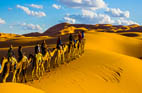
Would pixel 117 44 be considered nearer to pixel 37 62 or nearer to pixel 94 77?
Result: pixel 94 77

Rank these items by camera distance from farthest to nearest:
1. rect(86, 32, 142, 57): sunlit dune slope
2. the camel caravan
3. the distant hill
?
the distant hill, rect(86, 32, 142, 57): sunlit dune slope, the camel caravan

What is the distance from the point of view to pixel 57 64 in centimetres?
1645

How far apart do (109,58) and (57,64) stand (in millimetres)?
4751

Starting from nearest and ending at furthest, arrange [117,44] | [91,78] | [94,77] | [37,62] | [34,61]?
[34,61] → [37,62] → [91,78] → [94,77] → [117,44]

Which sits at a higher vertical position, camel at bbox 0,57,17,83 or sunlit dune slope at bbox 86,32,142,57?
camel at bbox 0,57,17,83

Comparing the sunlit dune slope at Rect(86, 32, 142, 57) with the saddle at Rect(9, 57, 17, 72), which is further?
the sunlit dune slope at Rect(86, 32, 142, 57)

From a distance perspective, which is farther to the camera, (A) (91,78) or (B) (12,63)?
(A) (91,78)

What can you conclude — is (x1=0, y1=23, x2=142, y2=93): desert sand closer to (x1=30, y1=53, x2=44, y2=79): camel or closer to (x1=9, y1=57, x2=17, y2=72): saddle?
(x1=30, y1=53, x2=44, y2=79): camel

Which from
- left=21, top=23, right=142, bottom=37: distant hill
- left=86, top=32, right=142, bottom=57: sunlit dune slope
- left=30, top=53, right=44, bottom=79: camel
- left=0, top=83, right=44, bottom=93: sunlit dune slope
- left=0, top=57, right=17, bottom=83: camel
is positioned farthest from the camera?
left=21, top=23, right=142, bottom=37: distant hill

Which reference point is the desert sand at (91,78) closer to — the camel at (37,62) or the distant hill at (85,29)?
the camel at (37,62)

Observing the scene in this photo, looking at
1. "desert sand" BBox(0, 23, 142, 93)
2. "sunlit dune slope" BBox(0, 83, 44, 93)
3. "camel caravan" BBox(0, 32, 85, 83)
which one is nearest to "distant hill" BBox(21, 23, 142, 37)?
"camel caravan" BBox(0, 32, 85, 83)

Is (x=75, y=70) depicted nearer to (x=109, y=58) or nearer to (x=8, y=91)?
(x=109, y=58)

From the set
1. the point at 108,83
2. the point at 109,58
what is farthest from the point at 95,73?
the point at 109,58

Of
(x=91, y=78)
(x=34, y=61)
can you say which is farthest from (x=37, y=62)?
(x=91, y=78)
